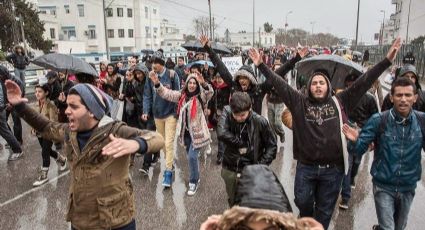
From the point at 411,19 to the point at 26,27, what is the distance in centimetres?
5525

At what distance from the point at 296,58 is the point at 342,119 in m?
1.87

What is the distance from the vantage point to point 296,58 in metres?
5.17

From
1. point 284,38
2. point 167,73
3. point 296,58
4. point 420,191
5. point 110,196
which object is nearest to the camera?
point 110,196

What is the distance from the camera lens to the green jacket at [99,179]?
2674mm

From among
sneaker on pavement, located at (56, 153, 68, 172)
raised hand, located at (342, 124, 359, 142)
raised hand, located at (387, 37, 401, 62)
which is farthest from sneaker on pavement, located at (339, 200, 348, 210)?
sneaker on pavement, located at (56, 153, 68, 172)

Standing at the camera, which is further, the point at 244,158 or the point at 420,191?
the point at 420,191

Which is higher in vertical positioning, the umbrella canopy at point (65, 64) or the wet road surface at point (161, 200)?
the umbrella canopy at point (65, 64)

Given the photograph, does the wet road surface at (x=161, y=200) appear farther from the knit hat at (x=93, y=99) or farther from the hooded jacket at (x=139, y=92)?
the knit hat at (x=93, y=99)

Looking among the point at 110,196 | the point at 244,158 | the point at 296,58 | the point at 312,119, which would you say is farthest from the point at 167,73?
the point at 110,196

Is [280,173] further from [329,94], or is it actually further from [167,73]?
[329,94]

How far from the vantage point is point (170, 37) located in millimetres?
95625

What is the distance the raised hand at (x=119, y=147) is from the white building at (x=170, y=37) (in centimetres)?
8301

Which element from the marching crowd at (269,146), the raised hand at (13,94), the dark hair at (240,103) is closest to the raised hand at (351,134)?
Result: the marching crowd at (269,146)

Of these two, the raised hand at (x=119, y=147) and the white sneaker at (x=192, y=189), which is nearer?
the raised hand at (x=119, y=147)
